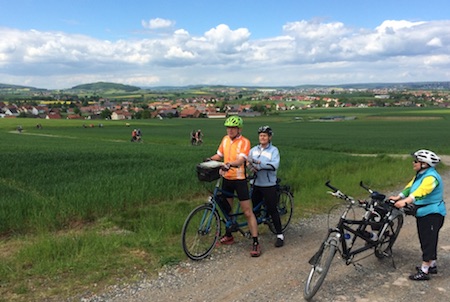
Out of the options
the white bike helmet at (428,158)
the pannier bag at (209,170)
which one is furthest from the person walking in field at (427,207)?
the pannier bag at (209,170)

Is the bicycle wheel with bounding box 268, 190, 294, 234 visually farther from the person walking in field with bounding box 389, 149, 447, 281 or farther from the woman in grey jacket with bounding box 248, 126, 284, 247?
the person walking in field with bounding box 389, 149, 447, 281

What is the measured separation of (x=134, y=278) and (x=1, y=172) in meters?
9.38

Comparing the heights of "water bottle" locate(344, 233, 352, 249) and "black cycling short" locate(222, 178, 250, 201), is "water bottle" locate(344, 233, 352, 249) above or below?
below

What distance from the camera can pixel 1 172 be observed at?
12039 mm

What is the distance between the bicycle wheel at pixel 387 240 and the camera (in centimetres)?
549

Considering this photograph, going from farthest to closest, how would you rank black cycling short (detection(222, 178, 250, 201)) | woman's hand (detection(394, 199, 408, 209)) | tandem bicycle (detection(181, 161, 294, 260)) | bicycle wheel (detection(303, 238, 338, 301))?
1. black cycling short (detection(222, 178, 250, 201))
2. tandem bicycle (detection(181, 161, 294, 260))
3. woman's hand (detection(394, 199, 408, 209))
4. bicycle wheel (detection(303, 238, 338, 301))

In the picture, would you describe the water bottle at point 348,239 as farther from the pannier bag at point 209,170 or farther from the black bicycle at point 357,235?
the pannier bag at point 209,170

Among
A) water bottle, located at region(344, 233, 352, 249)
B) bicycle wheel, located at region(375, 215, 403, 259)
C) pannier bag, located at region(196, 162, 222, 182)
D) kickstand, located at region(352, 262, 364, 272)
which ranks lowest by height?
kickstand, located at region(352, 262, 364, 272)

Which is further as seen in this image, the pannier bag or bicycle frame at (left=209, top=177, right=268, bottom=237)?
bicycle frame at (left=209, top=177, right=268, bottom=237)

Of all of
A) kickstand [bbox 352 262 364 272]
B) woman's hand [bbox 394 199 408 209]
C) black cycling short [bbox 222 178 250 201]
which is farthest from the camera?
black cycling short [bbox 222 178 250 201]

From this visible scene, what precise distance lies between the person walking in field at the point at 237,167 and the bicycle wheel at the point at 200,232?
49 cm

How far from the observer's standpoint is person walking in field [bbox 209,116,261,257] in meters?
5.69

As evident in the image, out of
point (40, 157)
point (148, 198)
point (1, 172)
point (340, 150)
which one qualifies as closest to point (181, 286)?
point (148, 198)

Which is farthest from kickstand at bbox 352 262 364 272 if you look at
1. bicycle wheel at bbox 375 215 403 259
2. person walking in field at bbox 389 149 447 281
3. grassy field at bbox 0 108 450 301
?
grassy field at bbox 0 108 450 301
